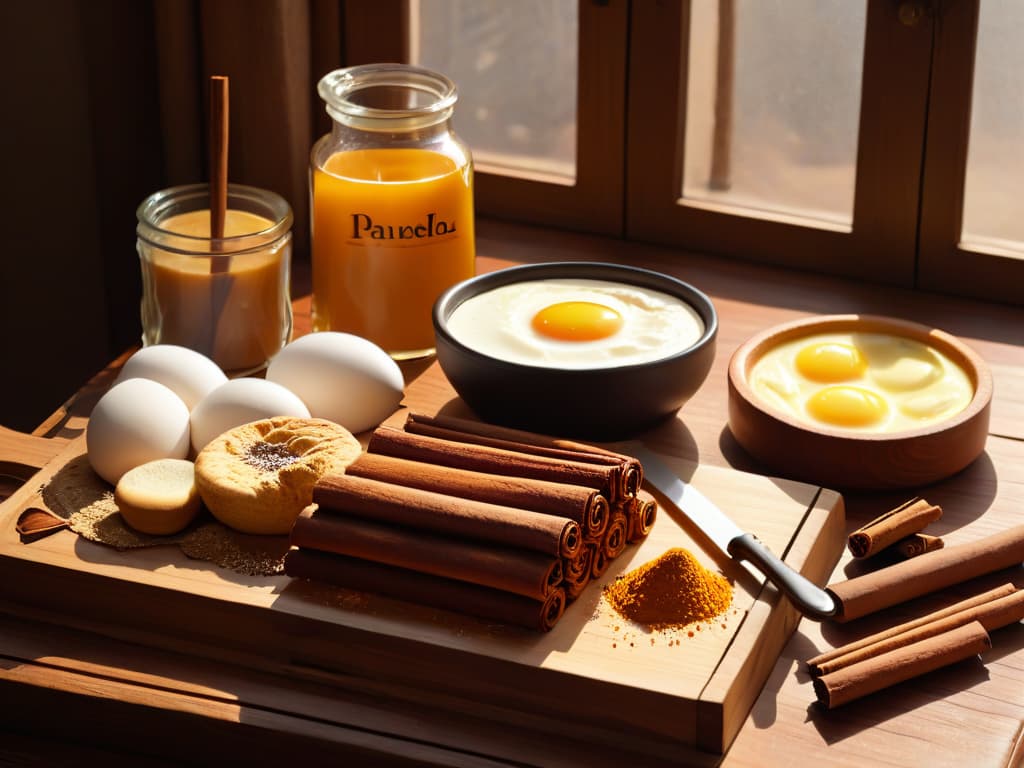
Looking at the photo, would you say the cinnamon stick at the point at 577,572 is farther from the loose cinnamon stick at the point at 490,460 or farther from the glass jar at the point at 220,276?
the glass jar at the point at 220,276

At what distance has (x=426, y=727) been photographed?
3.47 feet

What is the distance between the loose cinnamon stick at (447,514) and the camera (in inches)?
42.3

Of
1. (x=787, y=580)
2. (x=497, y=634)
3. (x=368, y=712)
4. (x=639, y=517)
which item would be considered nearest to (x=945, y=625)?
(x=787, y=580)

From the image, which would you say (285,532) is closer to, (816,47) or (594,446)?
(594,446)

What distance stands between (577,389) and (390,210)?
13.2 inches

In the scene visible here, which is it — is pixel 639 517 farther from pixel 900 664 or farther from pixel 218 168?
pixel 218 168

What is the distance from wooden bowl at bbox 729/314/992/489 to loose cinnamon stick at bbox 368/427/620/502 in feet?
0.74

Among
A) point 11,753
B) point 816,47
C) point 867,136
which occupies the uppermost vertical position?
point 816,47

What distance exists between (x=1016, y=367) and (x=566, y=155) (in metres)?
0.68

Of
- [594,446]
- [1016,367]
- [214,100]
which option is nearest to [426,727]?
[594,446]

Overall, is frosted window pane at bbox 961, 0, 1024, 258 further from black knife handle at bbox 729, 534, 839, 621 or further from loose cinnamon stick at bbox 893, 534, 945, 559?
black knife handle at bbox 729, 534, 839, 621

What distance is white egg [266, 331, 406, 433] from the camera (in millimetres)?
1375

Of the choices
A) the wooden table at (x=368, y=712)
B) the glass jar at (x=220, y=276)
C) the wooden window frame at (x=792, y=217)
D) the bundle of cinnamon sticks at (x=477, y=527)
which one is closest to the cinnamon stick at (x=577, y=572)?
the bundle of cinnamon sticks at (x=477, y=527)

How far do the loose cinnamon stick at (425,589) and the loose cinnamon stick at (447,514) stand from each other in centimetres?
4
